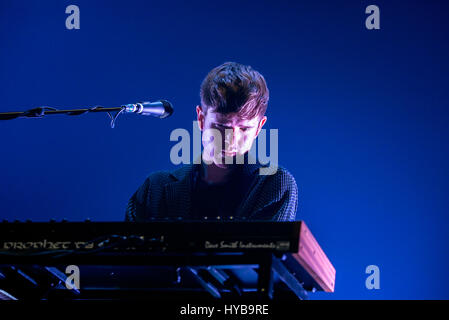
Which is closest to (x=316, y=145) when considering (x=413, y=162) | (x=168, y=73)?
(x=413, y=162)

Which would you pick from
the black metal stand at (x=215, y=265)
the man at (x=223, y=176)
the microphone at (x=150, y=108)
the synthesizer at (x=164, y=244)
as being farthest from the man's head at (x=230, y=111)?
Result: the synthesizer at (x=164, y=244)

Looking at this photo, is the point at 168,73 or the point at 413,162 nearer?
the point at 413,162

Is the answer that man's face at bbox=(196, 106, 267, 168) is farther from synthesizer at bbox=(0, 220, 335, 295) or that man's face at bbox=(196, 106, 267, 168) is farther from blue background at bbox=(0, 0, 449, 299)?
synthesizer at bbox=(0, 220, 335, 295)

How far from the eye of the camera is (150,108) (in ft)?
6.66

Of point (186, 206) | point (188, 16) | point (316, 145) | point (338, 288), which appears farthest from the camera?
point (188, 16)

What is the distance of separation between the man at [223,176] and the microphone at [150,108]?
34 centimetres

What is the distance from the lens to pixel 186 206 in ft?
7.25

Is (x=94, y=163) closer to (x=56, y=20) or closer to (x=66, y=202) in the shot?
(x=66, y=202)

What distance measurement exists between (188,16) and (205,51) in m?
0.29

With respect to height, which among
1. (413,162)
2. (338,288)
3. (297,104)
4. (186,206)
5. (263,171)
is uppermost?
(297,104)

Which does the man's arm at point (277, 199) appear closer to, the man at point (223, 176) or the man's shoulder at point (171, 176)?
the man at point (223, 176)

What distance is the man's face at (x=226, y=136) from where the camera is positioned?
7.63 ft

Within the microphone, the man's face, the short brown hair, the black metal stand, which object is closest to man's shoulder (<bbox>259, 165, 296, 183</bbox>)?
the man's face
